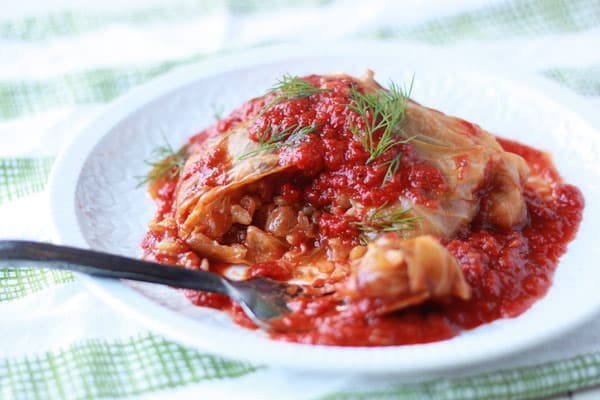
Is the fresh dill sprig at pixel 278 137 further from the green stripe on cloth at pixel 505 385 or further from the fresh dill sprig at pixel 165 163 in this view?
the green stripe on cloth at pixel 505 385

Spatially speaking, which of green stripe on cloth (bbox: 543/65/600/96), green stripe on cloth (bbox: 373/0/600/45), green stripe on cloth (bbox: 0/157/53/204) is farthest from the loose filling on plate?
green stripe on cloth (bbox: 373/0/600/45)

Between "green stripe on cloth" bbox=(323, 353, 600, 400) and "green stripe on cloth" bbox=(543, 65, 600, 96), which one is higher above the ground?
"green stripe on cloth" bbox=(543, 65, 600, 96)

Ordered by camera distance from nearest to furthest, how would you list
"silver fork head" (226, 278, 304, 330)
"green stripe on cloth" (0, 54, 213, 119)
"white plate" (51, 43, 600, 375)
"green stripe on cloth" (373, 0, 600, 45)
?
"white plate" (51, 43, 600, 375) → "silver fork head" (226, 278, 304, 330) → "green stripe on cloth" (0, 54, 213, 119) → "green stripe on cloth" (373, 0, 600, 45)

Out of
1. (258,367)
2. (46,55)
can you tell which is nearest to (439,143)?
(258,367)

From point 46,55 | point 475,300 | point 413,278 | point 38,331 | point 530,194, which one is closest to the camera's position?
point 413,278

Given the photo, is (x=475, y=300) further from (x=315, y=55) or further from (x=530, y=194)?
(x=315, y=55)

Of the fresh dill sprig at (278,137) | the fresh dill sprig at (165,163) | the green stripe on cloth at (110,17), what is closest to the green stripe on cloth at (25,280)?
the fresh dill sprig at (165,163)

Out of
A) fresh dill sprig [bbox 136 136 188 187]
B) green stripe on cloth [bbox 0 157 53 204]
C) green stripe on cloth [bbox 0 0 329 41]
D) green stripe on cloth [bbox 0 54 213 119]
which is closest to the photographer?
fresh dill sprig [bbox 136 136 188 187]

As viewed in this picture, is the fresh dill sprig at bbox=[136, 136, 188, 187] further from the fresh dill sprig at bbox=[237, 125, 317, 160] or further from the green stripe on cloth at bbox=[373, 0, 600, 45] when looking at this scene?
the green stripe on cloth at bbox=[373, 0, 600, 45]
